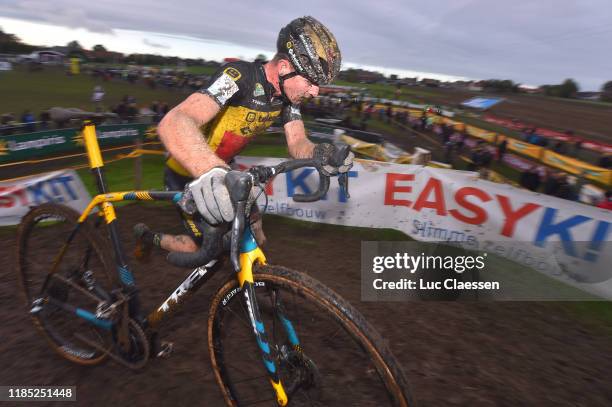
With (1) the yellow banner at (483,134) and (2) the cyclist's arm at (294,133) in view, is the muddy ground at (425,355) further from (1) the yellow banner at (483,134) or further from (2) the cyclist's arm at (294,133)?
(1) the yellow banner at (483,134)

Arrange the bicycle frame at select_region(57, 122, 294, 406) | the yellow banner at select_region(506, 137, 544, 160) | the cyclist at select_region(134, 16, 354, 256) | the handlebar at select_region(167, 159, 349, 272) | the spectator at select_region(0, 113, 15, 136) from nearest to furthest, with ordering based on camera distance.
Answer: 1. the handlebar at select_region(167, 159, 349, 272)
2. the cyclist at select_region(134, 16, 354, 256)
3. the bicycle frame at select_region(57, 122, 294, 406)
4. the spectator at select_region(0, 113, 15, 136)
5. the yellow banner at select_region(506, 137, 544, 160)

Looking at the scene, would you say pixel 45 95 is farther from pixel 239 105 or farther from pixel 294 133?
pixel 239 105

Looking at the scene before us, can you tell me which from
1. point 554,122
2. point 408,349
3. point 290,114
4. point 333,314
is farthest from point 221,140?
point 554,122

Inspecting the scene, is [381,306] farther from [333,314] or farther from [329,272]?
[333,314]

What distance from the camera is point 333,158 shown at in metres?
2.08

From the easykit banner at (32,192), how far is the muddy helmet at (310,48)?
6.02 m

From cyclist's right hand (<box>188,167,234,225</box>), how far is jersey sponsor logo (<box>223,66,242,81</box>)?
0.99 meters

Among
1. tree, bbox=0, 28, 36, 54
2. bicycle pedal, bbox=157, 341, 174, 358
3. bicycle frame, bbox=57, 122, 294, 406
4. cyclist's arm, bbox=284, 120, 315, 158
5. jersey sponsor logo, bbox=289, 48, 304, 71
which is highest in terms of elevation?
tree, bbox=0, 28, 36, 54

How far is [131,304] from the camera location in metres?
2.57

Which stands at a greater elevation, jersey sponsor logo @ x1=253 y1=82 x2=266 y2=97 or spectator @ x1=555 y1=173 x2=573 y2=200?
jersey sponsor logo @ x1=253 y1=82 x2=266 y2=97

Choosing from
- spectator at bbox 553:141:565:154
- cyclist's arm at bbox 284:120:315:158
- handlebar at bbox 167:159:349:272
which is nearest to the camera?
handlebar at bbox 167:159:349:272

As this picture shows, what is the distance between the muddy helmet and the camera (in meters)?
2.34

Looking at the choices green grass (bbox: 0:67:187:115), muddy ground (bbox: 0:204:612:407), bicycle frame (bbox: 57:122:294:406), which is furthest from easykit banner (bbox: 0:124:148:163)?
bicycle frame (bbox: 57:122:294:406)

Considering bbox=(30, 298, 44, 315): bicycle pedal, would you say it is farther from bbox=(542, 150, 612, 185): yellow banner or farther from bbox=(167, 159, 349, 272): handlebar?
bbox=(542, 150, 612, 185): yellow banner
